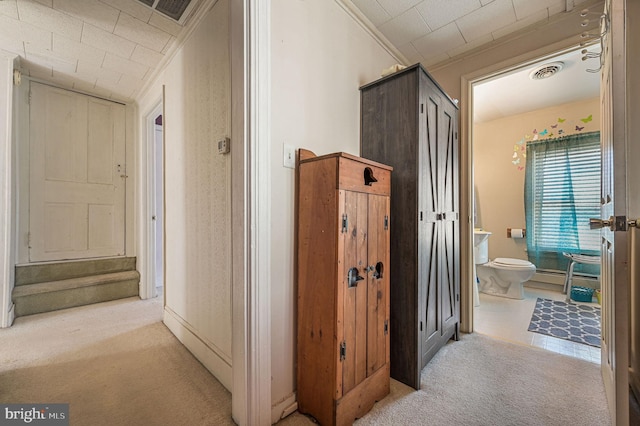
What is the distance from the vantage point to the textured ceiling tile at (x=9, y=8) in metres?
1.78

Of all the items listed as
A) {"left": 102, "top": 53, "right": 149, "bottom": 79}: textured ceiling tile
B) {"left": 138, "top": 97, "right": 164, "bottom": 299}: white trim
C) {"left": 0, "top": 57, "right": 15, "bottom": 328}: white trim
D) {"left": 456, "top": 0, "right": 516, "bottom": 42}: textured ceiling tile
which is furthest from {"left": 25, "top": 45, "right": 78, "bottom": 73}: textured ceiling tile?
{"left": 456, "top": 0, "right": 516, "bottom": 42}: textured ceiling tile

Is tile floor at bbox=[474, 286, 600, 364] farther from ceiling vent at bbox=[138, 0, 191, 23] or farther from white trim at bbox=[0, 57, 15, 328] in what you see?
white trim at bbox=[0, 57, 15, 328]

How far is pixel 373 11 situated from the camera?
6.00ft

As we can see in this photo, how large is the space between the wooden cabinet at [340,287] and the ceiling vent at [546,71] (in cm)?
259

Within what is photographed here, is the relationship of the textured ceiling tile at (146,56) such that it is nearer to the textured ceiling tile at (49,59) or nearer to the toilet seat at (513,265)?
the textured ceiling tile at (49,59)

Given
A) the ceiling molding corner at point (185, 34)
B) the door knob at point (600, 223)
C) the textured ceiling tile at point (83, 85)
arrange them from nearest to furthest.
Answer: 1. the door knob at point (600, 223)
2. the ceiling molding corner at point (185, 34)
3. the textured ceiling tile at point (83, 85)

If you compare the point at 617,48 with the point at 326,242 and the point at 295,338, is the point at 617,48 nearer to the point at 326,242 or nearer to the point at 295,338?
the point at 326,242

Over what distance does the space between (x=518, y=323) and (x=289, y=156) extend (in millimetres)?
2796

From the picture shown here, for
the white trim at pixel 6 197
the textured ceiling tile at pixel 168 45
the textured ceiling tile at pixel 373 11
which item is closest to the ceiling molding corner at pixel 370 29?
the textured ceiling tile at pixel 373 11

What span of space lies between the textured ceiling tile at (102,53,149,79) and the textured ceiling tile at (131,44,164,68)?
0.09 m

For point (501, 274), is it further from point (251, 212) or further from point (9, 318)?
point (9, 318)

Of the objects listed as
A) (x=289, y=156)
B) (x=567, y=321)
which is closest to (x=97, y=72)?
(x=289, y=156)

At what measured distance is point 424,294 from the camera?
64.1 inches

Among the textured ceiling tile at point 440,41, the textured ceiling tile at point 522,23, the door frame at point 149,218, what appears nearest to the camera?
the textured ceiling tile at point 522,23
